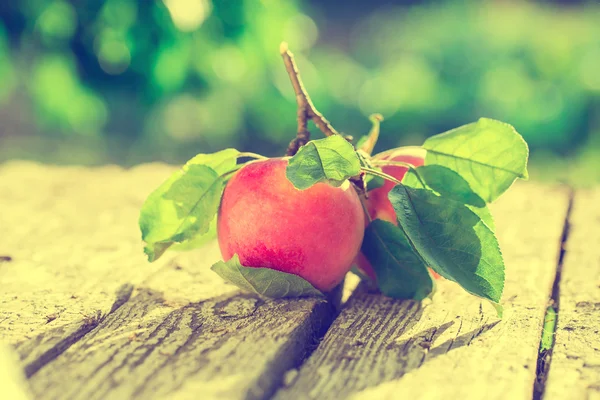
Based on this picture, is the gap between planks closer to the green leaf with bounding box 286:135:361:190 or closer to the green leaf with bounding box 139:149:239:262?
the green leaf with bounding box 286:135:361:190

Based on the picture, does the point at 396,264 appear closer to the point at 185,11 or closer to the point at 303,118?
the point at 303,118

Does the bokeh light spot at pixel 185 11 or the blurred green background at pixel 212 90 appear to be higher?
the bokeh light spot at pixel 185 11

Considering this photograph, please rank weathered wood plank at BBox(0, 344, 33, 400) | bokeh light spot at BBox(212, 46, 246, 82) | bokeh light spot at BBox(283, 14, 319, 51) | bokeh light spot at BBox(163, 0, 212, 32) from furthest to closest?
1. bokeh light spot at BBox(283, 14, 319, 51)
2. bokeh light spot at BBox(212, 46, 246, 82)
3. bokeh light spot at BBox(163, 0, 212, 32)
4. weathered wood plank at BBox(0, 344, 33, 400)

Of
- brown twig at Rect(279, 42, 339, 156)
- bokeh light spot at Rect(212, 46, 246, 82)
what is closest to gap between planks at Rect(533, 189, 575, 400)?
brown twig at Rect(279, 42, 339, 156)

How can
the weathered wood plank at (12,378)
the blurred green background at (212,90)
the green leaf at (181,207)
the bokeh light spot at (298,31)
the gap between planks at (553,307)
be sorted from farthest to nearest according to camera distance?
1. the bokeh light spot at (298,31)
2. the blurred green background at (212,90)
3. the green leaf at (181,207)
4. the gap between planks at (553,307)
5. the weathered wood plank at (12,378)

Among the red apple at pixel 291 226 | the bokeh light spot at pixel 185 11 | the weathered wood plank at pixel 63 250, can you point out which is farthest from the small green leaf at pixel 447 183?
the bokeh light spot at pixel 185 11

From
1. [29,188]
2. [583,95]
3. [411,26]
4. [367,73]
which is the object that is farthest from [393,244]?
[411,26]

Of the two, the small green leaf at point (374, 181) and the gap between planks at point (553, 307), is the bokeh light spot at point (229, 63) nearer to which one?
the gap between planks at point (553, 307)
